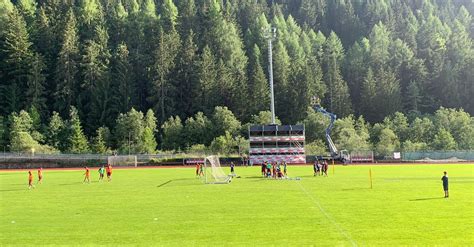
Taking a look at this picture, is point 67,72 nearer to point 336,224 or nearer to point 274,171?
point 274,171

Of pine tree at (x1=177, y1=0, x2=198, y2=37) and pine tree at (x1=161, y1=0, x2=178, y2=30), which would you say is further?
pine tree at (x1=177, y1=0, x2=198, y2=37)

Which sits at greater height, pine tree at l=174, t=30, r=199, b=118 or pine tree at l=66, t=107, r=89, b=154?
pine tree at l=174, t=30, r=199, b=118

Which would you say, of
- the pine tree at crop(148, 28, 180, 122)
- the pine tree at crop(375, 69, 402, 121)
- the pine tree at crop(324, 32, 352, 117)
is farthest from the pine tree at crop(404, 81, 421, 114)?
the pine tree at crop(148, 28, 180, 122)

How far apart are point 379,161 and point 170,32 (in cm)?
7218

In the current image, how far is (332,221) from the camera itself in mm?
19125

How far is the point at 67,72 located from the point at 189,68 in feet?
98.2

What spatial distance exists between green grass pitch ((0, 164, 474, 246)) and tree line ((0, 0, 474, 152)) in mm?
69547

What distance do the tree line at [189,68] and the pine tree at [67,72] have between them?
0.25 meters

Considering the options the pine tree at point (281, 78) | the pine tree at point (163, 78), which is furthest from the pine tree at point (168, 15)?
the pine tree at point (281, 78)

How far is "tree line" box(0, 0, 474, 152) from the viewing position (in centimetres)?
11669

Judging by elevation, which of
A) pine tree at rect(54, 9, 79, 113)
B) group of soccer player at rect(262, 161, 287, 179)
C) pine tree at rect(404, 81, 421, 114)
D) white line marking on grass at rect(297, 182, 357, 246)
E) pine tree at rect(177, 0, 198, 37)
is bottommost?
A: white line marking on grass at rect(297, 182, 357, 246)

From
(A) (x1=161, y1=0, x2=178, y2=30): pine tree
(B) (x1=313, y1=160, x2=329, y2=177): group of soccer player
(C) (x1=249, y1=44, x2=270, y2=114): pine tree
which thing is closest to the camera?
(B) (x1=313, y1=160, x2=329, y2=177): group of soccer player

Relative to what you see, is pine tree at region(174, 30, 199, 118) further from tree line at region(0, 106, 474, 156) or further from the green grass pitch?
the green grass pitch

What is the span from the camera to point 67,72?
118250 mm
